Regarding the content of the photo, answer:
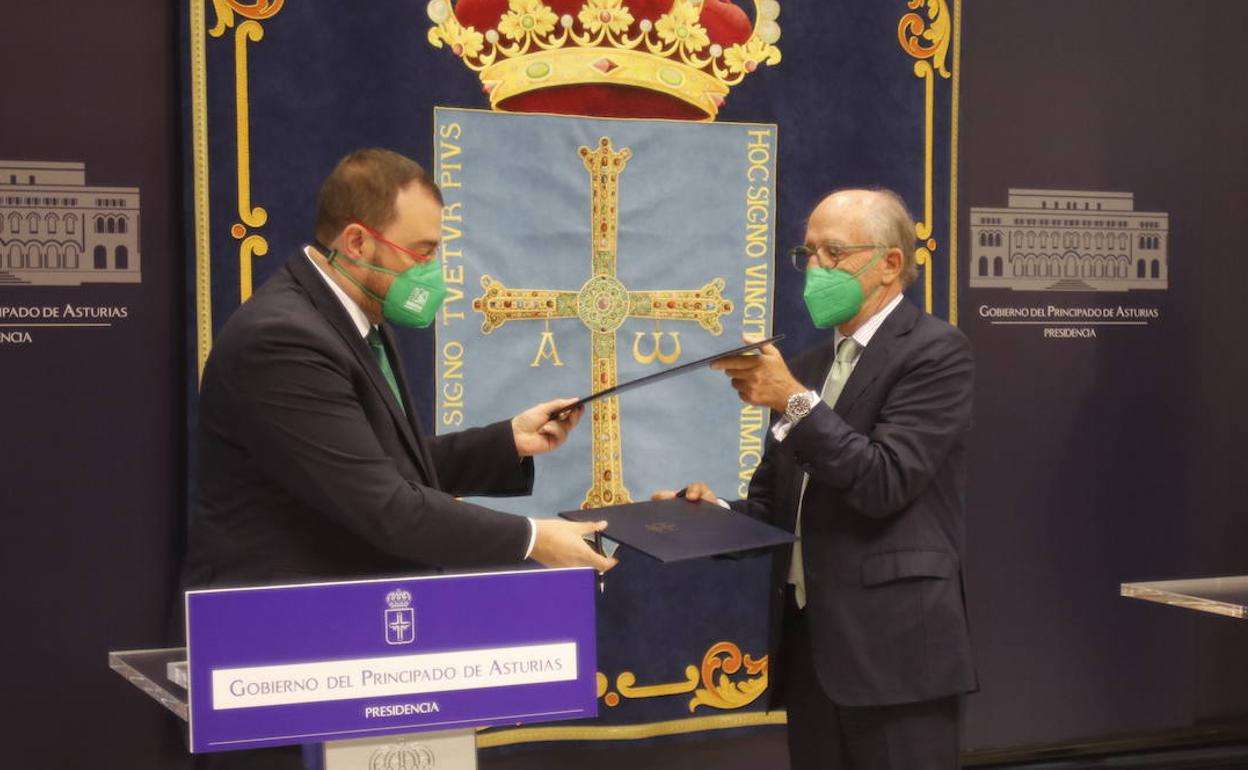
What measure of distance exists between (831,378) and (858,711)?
2.22 feet

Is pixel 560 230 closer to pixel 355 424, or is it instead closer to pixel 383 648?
pixel 355 424

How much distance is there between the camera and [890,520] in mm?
2553

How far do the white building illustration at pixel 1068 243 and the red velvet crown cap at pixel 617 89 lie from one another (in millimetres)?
1060

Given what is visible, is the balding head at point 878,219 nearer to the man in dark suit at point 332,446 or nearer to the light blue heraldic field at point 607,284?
the man in dark suit at point 332,446

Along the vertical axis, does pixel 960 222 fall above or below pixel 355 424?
above

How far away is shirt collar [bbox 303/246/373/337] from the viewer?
7.53 ft

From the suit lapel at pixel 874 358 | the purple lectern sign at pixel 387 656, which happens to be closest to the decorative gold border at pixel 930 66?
the suit lapel at pixel 874 358

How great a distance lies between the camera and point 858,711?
2.56 m

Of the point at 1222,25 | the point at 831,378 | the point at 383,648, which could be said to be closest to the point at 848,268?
the point at 831,378

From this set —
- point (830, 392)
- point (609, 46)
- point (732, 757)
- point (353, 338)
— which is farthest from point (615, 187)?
point (732, 757)

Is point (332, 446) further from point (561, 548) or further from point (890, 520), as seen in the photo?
point (890, 520)

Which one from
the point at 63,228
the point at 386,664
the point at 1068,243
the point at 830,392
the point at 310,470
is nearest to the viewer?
the point at 386,664

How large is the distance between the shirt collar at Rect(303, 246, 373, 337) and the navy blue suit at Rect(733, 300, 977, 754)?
31.9 inches

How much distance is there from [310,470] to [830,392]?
1154mm
